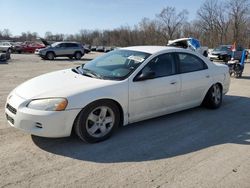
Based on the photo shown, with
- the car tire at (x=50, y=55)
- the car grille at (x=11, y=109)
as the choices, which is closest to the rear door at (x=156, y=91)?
the car grille at (x=11, y=109)

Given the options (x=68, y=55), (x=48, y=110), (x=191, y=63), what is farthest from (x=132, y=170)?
(x=68, y=55)

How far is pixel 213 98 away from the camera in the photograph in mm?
6484

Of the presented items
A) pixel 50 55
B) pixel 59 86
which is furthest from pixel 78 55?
pixel 59 86

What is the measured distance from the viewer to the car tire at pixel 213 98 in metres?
6.43

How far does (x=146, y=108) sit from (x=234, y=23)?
2367 inches

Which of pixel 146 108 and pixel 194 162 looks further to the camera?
pixel 146 108

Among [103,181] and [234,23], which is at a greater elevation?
[234,23]

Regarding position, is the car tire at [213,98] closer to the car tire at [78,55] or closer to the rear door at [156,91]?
the rear door at [156,91]

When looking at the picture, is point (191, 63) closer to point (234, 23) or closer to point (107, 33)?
point (234, 23)

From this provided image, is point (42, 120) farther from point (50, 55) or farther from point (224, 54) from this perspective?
point (224, 54)

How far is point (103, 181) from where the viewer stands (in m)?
3.29

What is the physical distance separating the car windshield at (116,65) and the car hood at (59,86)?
214 mm

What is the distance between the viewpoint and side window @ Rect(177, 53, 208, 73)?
5.73 m

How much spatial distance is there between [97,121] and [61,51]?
2199 cm
